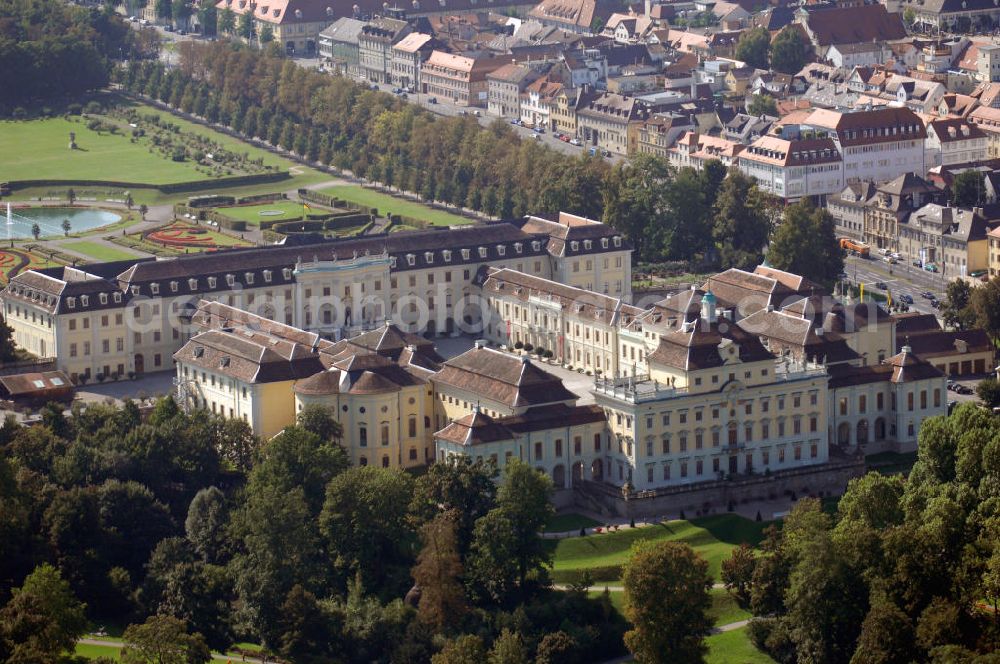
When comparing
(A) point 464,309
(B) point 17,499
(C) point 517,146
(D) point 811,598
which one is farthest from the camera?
(C) point 517,146

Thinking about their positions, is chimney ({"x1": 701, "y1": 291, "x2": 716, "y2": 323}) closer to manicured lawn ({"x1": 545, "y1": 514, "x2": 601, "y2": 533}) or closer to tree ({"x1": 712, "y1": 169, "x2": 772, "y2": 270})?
manicured lawn ({"x1": 545, "y1": 514, "x2": 601, "y2": 533})

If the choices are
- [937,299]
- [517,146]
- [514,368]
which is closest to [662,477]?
[514,368]

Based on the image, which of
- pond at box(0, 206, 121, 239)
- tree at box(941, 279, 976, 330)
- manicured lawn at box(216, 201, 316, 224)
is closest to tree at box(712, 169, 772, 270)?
tree at box(941, 279, 976, 330)

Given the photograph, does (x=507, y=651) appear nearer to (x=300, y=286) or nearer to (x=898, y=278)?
(x=300, y=286)

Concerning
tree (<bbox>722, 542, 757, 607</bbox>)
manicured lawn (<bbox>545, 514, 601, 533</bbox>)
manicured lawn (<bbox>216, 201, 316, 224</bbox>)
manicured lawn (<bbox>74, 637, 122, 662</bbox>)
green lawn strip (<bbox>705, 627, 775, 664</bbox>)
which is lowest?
manicured lawn (<bbox>216, 201, 316, 224</bbox>)

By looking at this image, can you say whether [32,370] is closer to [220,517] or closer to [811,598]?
[220,517]

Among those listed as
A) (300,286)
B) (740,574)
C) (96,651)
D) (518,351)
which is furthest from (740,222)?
(96,651)
